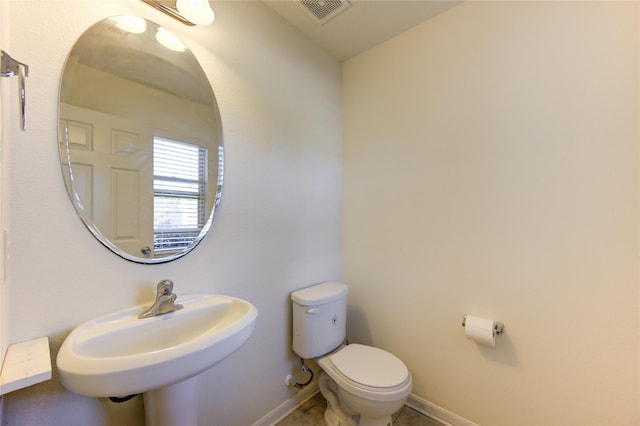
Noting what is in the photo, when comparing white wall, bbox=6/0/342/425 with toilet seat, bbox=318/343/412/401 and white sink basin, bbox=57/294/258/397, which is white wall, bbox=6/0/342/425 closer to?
white sink basin, bbox=57/294/258/397

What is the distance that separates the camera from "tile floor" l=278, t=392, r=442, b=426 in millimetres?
1508

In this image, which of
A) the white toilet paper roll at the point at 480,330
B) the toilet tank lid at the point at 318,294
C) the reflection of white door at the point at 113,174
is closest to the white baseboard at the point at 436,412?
the white toilet paper roll at the point at 480,330

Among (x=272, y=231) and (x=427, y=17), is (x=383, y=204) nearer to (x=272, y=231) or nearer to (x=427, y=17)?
(x=272, y=231)

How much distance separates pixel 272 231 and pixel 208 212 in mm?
388

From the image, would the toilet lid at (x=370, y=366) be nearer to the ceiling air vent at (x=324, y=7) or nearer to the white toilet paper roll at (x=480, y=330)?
the white toilet paper roll at (x=480, y=330)

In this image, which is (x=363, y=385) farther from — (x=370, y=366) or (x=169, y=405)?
(x=169, y=405)

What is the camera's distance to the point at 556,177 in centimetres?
121

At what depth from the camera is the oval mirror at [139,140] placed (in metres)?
0.92

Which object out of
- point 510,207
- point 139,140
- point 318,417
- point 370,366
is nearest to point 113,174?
point 139,140

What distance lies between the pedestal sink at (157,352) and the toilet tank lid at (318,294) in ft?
1.52

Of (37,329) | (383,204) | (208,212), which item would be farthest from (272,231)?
(37,329)

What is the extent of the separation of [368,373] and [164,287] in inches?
41.7

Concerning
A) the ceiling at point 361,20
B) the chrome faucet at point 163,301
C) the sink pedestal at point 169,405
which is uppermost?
the ceiling at point 361,20

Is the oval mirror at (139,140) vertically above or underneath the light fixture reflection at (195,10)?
underneath
